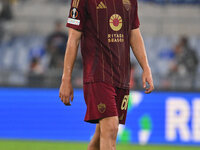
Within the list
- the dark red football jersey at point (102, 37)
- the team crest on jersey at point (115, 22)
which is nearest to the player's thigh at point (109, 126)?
the dark red football jersey at point (102, 37)

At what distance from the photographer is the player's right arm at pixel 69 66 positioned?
3.95 metres

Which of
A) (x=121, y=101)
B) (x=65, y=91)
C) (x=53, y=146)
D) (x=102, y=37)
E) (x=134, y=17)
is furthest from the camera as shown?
(x=53, y=146)

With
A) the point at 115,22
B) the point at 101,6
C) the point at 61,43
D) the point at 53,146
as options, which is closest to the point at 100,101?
the point at 115,22

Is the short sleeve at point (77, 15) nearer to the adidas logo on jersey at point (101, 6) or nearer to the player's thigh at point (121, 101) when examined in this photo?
the adidas logo on jersey at point (101, 6)

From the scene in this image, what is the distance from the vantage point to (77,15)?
13.3 ft

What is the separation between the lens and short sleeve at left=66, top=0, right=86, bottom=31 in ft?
13.2

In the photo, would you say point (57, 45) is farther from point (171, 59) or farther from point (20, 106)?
point (171, 59)

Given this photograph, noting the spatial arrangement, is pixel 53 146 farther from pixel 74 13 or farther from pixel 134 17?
pixel 74 13

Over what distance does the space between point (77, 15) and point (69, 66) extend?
42 centimetres

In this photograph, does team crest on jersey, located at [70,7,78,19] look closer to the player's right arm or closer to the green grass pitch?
the player's right arm

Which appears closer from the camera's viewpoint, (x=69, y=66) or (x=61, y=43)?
(x=69, y=66)

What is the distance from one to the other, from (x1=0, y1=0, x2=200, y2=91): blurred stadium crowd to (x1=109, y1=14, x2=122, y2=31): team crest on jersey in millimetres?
4822

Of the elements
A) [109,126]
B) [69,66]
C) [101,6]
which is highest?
[101,6]

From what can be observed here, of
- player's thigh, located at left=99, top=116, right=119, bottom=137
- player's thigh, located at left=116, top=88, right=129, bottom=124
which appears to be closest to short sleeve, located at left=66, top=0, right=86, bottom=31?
player's thigh, located at left=116, top=88, right=129, bottom=124
